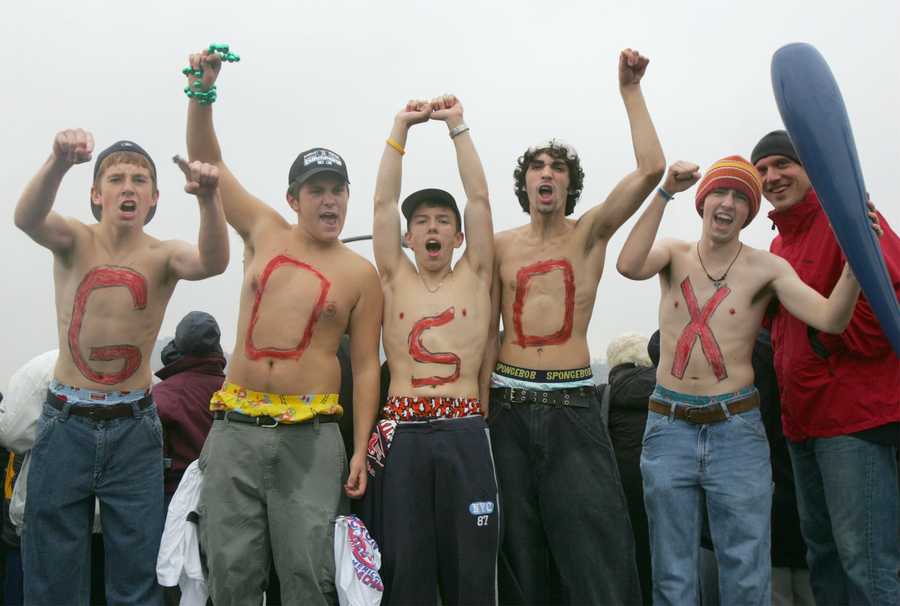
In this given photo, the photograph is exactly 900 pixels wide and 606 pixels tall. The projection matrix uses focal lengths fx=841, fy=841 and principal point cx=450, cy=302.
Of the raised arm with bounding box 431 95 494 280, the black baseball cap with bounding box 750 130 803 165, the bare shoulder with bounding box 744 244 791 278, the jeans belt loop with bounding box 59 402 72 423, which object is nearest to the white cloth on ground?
the jeans belt loop with bounding box 59 402 72 423

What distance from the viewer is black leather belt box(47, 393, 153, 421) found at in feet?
14.1

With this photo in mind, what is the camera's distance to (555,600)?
A: 4387mm

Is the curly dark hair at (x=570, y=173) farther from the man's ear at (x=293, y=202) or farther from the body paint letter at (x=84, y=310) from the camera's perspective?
the body paint letter at (x=84, y=310)

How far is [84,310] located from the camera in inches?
173

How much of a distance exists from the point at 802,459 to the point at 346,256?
2651 millimetres

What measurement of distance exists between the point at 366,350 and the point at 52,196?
1.80m

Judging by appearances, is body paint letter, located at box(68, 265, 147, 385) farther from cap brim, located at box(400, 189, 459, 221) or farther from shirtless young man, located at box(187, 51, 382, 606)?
cap brim, located at box(400, 189, 459, 221)

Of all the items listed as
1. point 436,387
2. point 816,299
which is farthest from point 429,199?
point 816,299

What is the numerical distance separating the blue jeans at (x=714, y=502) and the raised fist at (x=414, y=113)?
2.06 m

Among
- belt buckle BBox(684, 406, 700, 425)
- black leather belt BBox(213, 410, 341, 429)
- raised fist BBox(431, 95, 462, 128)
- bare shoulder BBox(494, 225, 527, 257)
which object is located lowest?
belt buckle BBox(684, 406, 700, 425)

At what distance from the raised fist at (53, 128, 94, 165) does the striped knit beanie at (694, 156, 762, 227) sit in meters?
3.18

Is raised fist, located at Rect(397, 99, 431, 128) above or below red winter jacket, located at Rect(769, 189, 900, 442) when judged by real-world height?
above

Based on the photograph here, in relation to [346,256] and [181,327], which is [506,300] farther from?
[181,327]

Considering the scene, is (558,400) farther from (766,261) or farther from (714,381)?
(766,261)
